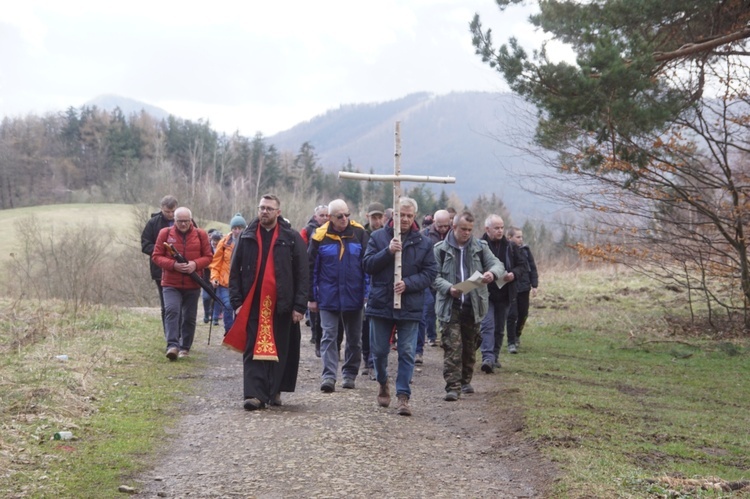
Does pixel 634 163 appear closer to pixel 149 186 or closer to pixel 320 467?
pixel 320 467

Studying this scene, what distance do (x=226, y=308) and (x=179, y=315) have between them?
3.85 meters

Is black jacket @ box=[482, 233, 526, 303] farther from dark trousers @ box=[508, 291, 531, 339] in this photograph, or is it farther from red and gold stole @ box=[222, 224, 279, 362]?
red and gold stole @ box=[222, 224, 279, 362]

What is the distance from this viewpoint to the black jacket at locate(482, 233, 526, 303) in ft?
40.4

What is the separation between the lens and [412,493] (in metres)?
6.09

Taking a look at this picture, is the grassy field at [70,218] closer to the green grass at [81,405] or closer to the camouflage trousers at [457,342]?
the green grass at [81,405]

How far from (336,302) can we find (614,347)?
841 centimetres

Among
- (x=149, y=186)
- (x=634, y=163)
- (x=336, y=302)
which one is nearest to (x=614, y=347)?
(x=634, y=163)

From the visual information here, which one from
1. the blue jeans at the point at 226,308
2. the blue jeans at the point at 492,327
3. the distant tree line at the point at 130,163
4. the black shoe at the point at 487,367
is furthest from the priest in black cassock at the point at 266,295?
the distant tree line at the point at 130,163

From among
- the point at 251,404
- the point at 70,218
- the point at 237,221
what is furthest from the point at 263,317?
the point at 70,218

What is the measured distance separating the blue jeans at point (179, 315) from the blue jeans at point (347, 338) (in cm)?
298

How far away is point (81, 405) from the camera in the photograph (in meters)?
8.40

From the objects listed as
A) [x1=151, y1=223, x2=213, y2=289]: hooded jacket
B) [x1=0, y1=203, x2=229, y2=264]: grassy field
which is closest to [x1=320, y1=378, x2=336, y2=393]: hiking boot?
[x1=151, y1=223, x2=213, y2=289]: hooded jacket

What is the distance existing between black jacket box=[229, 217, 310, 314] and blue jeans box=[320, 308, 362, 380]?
48.1 inches

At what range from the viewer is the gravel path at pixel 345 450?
6199 mm
